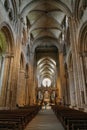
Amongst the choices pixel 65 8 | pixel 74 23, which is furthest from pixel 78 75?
pixel 65 8

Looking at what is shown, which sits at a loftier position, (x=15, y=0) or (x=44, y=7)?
(x=44, y=7)

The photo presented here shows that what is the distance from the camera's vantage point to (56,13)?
19.8m

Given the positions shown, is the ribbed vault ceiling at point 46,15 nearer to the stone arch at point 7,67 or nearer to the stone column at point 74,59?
the stone column at point 74,59

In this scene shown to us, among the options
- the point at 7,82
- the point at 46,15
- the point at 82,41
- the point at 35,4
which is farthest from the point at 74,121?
the point at 46,15

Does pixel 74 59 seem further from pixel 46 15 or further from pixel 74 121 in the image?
pixel 46 15

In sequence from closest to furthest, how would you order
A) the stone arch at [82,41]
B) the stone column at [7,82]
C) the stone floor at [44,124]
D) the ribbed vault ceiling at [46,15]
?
the stone floor at [44,124], the stone column at [7,82], the stone arch at [82,41], the ribbed vault ceiling at [46,15]

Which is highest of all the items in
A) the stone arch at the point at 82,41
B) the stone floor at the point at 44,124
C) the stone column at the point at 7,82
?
the stone arch at the point at 82,41

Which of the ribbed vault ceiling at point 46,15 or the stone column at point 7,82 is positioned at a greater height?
the ribbed vault ceiling at point 46,15

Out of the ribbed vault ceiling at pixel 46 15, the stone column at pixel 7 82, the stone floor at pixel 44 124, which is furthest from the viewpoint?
the ribbed vault ceiling at pixel 46 15

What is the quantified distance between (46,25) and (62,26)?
298 centimetres

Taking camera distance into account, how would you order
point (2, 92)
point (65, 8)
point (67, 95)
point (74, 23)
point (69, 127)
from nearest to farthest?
1. point (69, 127)
2. point (2, 92)
3. point (74, 23)
4. point (65, 8)
5. point (67, 95)

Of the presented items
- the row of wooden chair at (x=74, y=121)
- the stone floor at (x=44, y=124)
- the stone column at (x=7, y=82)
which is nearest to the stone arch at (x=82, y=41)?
the stone column at (x=7, y=82)

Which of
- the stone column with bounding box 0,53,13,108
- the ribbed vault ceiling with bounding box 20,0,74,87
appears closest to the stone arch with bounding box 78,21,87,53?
the ribbed vault ceiling with bounding box 20,0,74,87

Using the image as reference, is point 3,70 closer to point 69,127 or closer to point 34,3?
point 34,3
